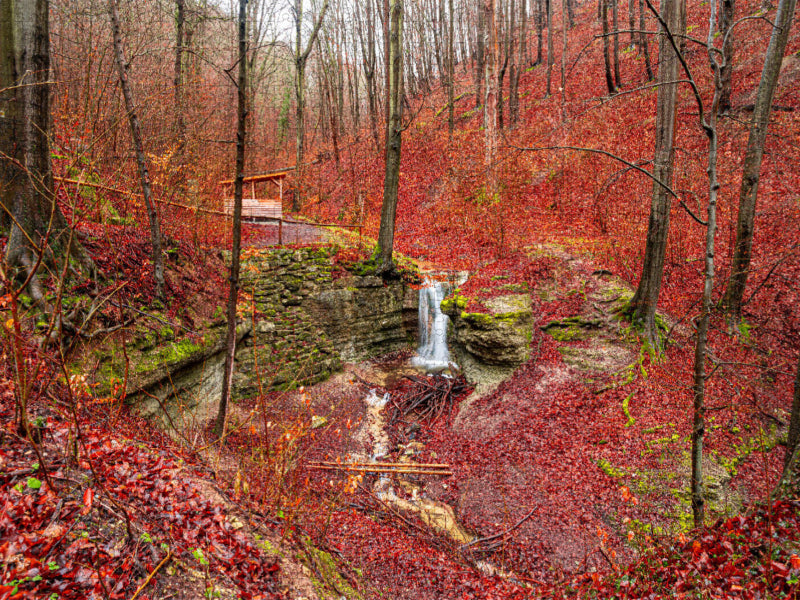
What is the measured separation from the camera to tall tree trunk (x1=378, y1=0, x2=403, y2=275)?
34.5 feet

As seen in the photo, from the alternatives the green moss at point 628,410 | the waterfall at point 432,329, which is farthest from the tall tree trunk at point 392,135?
the green moss at point 628,410

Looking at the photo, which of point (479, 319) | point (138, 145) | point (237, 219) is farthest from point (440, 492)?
point (138, 145)

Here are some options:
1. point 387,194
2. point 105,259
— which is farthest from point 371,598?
point 387,194

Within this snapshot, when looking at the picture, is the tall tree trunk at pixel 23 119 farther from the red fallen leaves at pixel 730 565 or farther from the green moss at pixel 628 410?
the green moss at pixel 628 410

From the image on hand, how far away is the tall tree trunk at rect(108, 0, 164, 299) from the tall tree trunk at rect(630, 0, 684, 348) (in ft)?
26.9

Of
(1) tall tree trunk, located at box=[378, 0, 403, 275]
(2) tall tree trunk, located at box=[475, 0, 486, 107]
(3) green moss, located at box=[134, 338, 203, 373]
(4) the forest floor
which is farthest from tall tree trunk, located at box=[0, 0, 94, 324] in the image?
(2) tall tree trunk, located at box=[475, 0, 486, 107]

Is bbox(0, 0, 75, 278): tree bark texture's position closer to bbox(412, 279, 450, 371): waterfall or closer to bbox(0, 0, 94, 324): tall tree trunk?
bbox(0, 0, 94, 324): tall tree trunk

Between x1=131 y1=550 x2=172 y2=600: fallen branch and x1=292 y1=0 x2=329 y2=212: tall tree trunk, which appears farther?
x1=292 y1=0 x2=329 y2=212: tall tree trunk

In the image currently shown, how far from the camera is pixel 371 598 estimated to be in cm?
434

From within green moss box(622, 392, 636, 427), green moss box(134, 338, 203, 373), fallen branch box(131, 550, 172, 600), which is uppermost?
green moss box(134, 338, 203, 373)

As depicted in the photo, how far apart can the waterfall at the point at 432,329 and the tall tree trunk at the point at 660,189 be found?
5025 mm

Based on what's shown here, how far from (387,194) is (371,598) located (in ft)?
31.4

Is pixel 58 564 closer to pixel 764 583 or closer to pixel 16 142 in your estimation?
pixel 764 583

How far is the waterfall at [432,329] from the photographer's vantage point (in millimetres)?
11414
